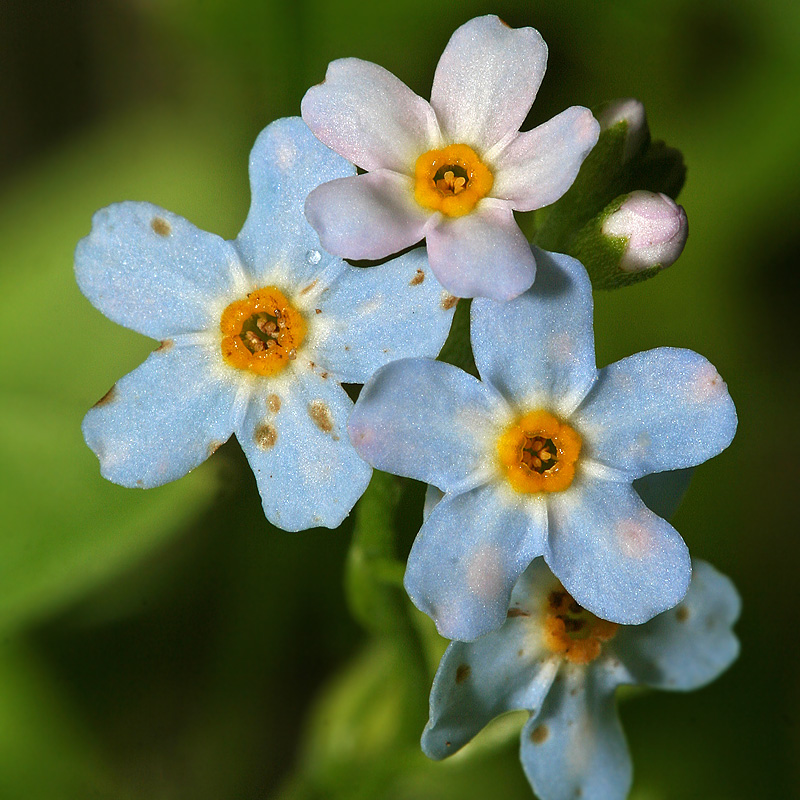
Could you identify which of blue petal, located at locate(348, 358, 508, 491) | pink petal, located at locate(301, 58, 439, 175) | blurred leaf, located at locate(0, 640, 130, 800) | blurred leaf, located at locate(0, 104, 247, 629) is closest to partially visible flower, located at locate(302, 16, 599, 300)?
pink petal, located at locate(301, 58, 439, 175)

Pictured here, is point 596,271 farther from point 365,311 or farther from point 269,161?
point 269,161

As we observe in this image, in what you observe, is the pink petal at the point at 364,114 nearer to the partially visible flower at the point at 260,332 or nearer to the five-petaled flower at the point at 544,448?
the partially visible flower at the point at 260,332

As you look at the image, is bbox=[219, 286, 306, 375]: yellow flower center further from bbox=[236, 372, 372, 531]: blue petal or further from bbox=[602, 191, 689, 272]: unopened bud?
bbox=[602, 191, 689, 272]: unopened bud

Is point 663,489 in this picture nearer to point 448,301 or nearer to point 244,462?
point 448,301

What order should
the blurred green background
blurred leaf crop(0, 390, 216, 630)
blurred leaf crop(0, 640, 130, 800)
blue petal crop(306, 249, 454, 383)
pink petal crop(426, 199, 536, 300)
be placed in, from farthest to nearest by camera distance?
blurred leaf crop(0, 640, 130, 800) < the blurred green background < blurred leaf crop(0, 390, 216, 630) < blue petal crop(306, 249, 454, 383) < pink petal crop(426, 199, 536, 300)

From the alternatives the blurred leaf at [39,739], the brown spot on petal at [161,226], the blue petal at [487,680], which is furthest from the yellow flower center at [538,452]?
the blurred leaf at [39,739]

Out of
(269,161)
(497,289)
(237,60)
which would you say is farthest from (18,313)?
(497,289)
